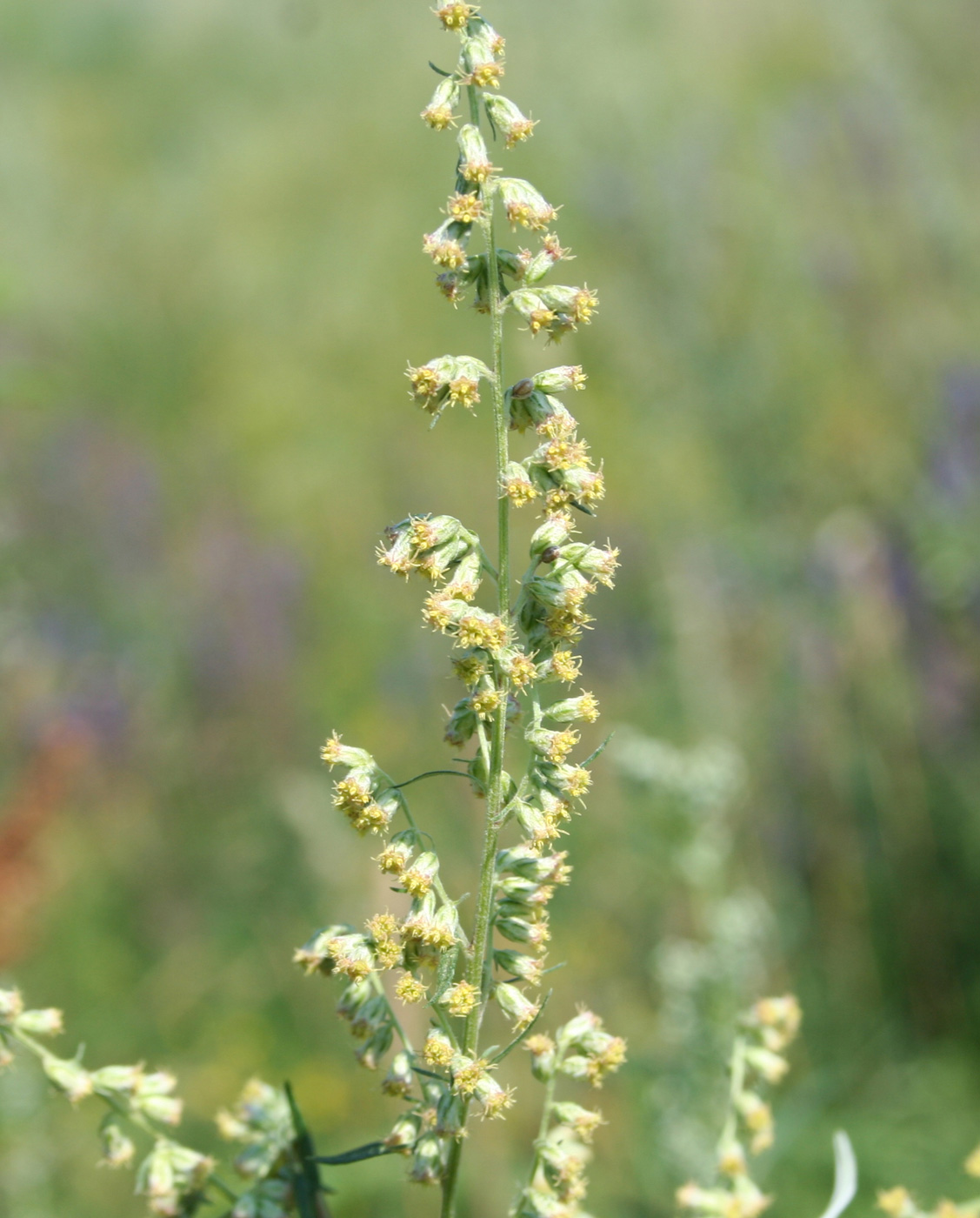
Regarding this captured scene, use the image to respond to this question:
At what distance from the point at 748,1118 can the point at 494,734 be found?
3.98 ft

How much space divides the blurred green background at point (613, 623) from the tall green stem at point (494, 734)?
2.46 m

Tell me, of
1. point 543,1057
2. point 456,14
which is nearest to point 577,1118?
point 543,1057

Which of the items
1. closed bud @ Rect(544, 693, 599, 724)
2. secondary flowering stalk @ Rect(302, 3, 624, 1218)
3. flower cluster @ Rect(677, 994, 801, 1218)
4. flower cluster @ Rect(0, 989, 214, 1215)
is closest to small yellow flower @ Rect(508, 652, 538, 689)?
secondary flowering stalk @ Rect(302, 3, 624, 1218)

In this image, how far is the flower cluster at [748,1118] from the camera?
219 cm

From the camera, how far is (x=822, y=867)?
7320 millimetres

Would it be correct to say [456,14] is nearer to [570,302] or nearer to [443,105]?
[443,105]

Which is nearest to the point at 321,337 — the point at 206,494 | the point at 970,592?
the point at 206,494

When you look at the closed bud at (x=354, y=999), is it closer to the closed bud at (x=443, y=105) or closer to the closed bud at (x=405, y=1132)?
the closed bud at (x=405, y=1132)

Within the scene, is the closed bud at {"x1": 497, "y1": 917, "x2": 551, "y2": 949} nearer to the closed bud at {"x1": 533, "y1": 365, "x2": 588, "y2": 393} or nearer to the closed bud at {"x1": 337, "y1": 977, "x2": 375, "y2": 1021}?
the closed bud at {"x1": 337, "y1": 977, "x2": 375, "y2": 1021}

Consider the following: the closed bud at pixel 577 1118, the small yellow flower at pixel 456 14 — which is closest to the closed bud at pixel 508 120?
the small yellow flower at pixel 456 14

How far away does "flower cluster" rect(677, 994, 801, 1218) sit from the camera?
2189 mm

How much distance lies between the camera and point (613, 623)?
910 cm

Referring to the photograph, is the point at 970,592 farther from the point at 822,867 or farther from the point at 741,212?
the point at 741,212

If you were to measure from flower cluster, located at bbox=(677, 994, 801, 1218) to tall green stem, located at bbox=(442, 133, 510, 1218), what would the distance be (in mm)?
642
